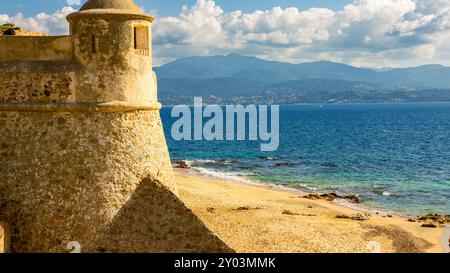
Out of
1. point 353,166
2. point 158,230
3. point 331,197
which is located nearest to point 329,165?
point 353,166

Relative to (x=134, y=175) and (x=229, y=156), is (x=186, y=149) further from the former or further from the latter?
(x=134, y=175)

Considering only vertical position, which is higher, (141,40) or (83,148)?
(141,40)

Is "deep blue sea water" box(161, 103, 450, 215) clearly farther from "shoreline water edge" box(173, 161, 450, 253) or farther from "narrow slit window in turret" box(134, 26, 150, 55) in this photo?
"narrow slit window in turret" box(134, 26, 150, 55)

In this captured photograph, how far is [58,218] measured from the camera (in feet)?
47.3

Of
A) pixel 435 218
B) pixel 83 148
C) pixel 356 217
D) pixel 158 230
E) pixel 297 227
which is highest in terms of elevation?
pixel 83 148

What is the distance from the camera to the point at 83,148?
1477cm

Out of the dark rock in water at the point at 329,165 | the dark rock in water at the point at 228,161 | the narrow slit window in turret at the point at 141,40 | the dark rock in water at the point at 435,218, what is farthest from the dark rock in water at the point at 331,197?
the narrow slit window in turret at the point at 141,40

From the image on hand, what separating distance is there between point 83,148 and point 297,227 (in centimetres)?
1593

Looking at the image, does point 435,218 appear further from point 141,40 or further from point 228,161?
point 228,161

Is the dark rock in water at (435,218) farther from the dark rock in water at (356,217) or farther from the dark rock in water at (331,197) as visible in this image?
the dark rock in water at (331,197)

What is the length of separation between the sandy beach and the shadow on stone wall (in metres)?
7.40

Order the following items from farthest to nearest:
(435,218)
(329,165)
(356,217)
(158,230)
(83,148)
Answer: (329,165) → (435,218) → (356,217) → (83,148) → (158,230)
